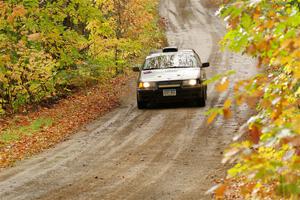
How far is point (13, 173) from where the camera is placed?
9852mm

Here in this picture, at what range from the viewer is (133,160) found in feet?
A: 33.1

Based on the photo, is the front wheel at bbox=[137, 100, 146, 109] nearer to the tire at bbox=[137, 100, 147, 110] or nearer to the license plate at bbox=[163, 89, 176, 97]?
the tire at bbox=[137, 100, 147, 110]

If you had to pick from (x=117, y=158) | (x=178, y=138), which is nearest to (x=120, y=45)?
(x=178, y=138)

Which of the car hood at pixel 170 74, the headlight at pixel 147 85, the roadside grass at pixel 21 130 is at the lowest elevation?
the roadside grass at pixel 21 130

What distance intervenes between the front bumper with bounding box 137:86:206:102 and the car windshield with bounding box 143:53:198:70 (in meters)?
1.29

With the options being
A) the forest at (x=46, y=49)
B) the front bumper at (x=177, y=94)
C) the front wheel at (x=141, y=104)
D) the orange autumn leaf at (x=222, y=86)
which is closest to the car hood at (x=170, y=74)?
the front bumper at (x=177, y=94)

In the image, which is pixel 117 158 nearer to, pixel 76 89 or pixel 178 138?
pixel 178 138

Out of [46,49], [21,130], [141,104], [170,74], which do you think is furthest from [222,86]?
[46,49]

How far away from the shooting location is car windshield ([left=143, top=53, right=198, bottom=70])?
16297 millimetres

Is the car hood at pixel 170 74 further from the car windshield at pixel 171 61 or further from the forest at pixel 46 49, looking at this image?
the forest at pixel 46 49

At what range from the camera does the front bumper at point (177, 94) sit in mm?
15148

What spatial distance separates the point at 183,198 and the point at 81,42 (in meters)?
11.3

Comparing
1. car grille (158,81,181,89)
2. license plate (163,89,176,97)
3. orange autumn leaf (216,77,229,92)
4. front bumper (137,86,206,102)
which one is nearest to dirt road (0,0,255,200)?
front bumper (137,86,206,102)

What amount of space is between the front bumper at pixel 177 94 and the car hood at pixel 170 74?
34cm
